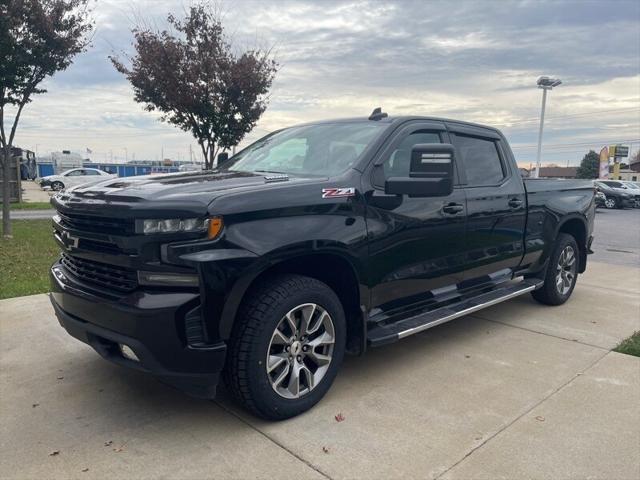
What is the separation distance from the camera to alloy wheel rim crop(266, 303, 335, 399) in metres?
3.06

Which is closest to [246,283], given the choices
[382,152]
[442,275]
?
[382,152]

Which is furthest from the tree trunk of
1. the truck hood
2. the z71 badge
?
the z71 badge

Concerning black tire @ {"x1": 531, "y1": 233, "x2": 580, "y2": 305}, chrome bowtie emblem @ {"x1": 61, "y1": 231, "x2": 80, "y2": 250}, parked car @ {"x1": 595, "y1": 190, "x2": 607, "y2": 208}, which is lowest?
parked car @ {"x1": 595, "y1": 190, "x2": 607, "y2": 208}

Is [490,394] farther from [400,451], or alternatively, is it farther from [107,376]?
[107,376]

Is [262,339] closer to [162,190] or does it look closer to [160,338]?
[160,338]

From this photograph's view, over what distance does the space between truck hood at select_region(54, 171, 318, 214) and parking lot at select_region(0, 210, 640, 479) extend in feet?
4.23

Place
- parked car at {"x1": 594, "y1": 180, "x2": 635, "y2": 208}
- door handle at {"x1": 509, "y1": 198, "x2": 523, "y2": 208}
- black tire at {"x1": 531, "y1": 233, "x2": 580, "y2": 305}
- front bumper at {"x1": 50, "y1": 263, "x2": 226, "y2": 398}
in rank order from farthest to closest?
parked car at {"x1": 594, "y1": 180, "x2": 635, "y2": 208} < black tire at {"x1": 531, "y1": 233, "x2": 580, "y2": 305} < door handle at {"x1": 509, "y1": 198, "x2": 523, "y2": 208} < front bumper at {"x1": 50, "y1": 263, "x2": 226, "y2": 398}

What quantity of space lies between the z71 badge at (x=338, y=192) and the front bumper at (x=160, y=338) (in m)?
1.05

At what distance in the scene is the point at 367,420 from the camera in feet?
10.5

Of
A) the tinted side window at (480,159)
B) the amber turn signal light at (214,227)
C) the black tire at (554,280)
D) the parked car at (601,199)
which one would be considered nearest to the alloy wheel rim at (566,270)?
the black tire at (554,280)

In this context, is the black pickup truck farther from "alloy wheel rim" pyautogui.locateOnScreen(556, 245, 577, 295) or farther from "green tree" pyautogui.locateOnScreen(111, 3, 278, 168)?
"green tree" pyautogui.locateOnScreen(111, 3, 278, 168)

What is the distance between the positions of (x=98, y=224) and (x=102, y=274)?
29cm

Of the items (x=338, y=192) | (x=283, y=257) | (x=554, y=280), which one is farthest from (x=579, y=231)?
(x=283, y=257)

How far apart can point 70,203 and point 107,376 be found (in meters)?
1.33
